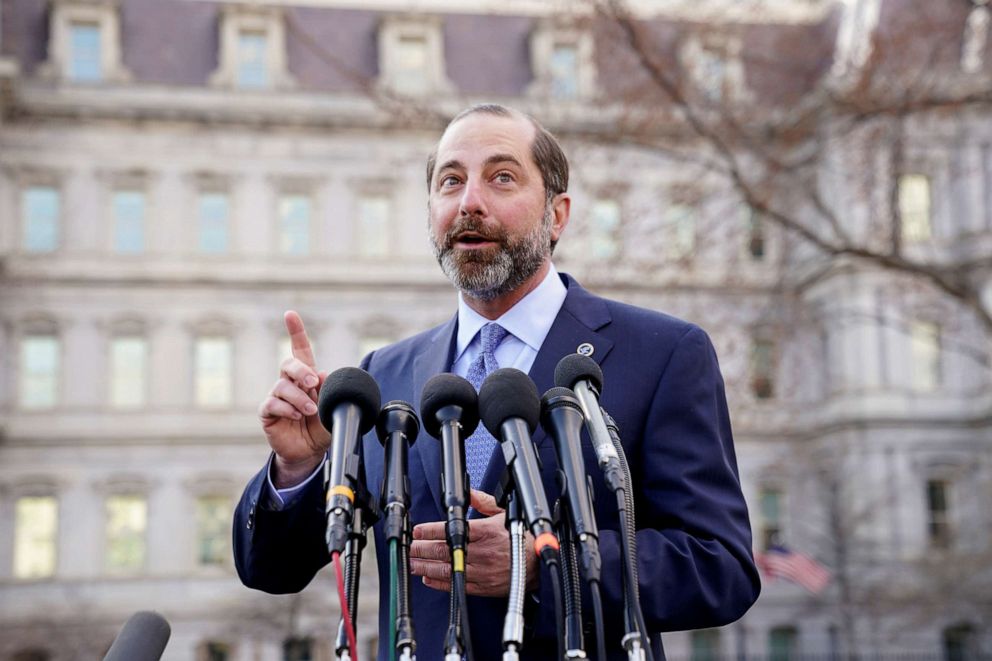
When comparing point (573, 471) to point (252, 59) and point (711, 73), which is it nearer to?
point (711, 73)

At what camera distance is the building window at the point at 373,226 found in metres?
32.2

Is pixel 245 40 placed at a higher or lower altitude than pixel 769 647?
higher

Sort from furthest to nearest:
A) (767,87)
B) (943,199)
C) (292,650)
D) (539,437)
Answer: (943,199) < (292,650) < (767,87) < (539,437)

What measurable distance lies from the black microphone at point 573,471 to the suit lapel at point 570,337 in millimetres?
435

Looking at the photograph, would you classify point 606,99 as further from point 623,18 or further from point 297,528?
point 297,528

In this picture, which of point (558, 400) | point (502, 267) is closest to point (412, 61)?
point (502, 267)

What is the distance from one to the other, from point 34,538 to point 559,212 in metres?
29.0

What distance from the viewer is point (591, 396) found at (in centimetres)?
212

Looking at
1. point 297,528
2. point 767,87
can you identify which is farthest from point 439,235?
point 767,87

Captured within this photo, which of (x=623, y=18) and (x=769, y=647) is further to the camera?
→ (x=769, y=647)

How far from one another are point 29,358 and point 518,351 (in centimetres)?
2952

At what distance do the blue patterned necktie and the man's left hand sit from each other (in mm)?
403

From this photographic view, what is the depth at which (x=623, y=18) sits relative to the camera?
34.4 ft

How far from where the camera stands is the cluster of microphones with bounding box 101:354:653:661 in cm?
190
